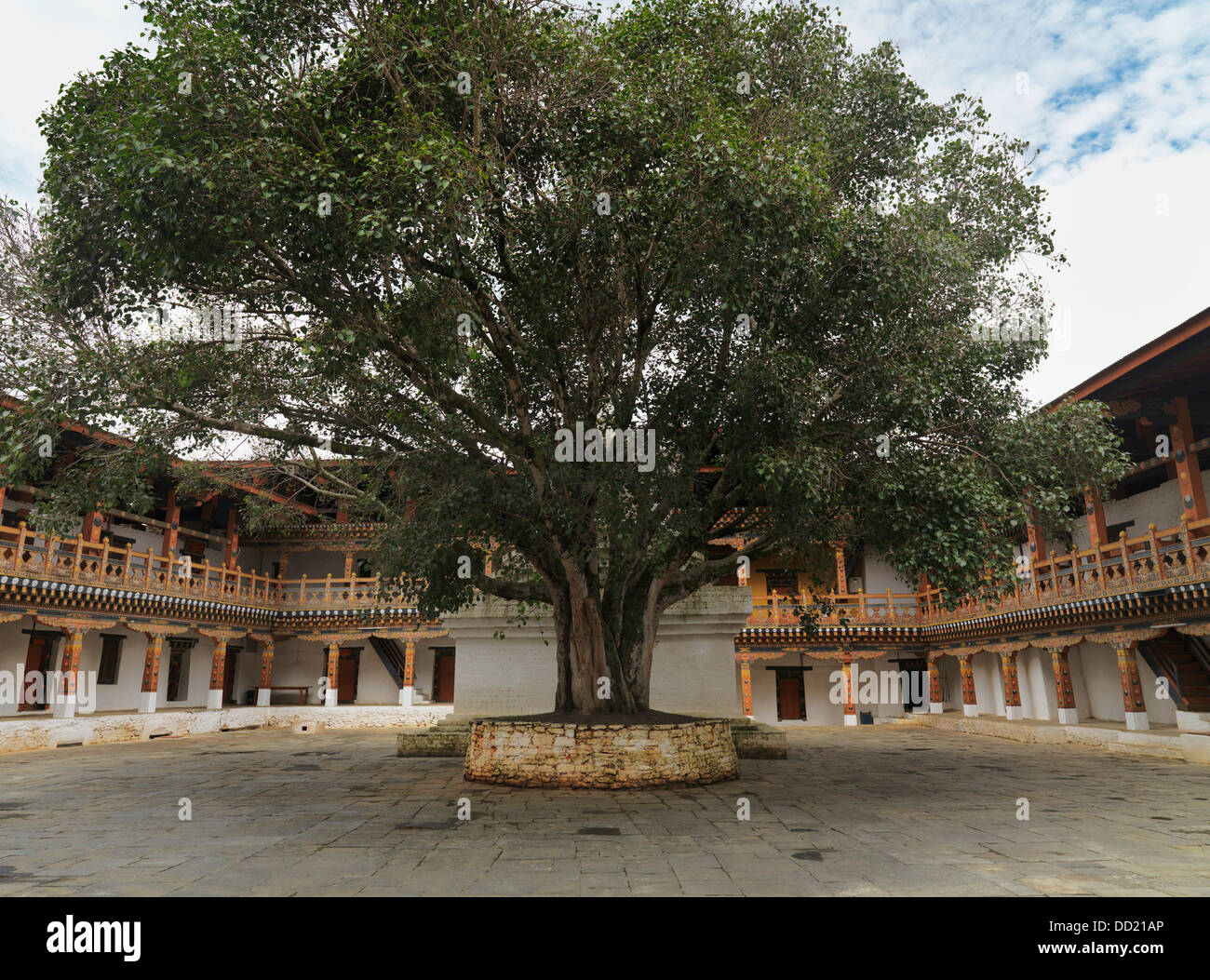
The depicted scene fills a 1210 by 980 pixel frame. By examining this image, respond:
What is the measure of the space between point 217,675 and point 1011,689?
25.0 m

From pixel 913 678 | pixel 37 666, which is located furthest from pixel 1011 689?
pixel 37 666

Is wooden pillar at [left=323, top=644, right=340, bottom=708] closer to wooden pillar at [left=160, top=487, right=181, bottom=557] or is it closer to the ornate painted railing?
the ornate painted railing

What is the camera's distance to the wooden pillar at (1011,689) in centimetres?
2309

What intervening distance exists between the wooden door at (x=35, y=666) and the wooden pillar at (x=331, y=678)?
8644mm

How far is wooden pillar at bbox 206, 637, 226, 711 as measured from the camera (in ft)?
87.0

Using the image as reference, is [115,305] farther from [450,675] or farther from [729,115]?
[450,675]

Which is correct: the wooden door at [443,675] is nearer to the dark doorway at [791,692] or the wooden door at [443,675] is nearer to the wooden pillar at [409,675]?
the wooden pillar at [409,675]

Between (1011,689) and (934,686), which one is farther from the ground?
(1011,689)

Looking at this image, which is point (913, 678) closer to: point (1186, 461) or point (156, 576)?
point (1186, 461)

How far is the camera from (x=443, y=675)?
30.6 meters

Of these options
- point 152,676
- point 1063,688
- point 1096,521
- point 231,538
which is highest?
point 231,538
